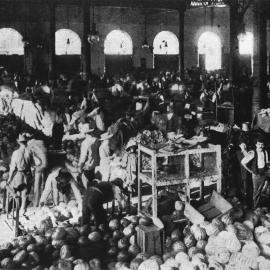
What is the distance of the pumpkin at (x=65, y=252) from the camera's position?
6269mm

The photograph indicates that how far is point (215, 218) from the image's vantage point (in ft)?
22.7

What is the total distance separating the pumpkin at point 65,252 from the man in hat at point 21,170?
2.17m

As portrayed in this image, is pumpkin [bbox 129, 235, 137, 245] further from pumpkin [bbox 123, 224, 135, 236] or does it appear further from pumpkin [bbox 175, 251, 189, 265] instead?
pumpkin [bbox 175, 251, 189, 265]

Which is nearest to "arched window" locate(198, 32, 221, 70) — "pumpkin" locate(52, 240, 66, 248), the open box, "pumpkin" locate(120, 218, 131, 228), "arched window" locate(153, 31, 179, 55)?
"arched window" locate(153, 31, 179, 55)

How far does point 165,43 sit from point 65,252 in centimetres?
2757

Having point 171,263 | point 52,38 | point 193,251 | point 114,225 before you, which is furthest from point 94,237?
point 52,38

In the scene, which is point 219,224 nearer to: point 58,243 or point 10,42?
point 58,243

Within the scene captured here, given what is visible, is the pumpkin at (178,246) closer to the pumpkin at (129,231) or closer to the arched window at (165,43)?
the pumpkin at (129,231)

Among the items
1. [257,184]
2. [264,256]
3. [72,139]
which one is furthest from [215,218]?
[72,139]

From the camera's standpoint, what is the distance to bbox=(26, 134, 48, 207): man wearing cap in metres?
8.70

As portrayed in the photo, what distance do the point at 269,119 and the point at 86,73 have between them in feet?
33.6

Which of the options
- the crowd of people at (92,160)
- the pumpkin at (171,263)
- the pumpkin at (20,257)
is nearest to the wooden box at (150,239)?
the pumpkin at (171,263)

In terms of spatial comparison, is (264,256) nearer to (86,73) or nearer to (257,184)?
(257,184)

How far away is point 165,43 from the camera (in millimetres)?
32438
